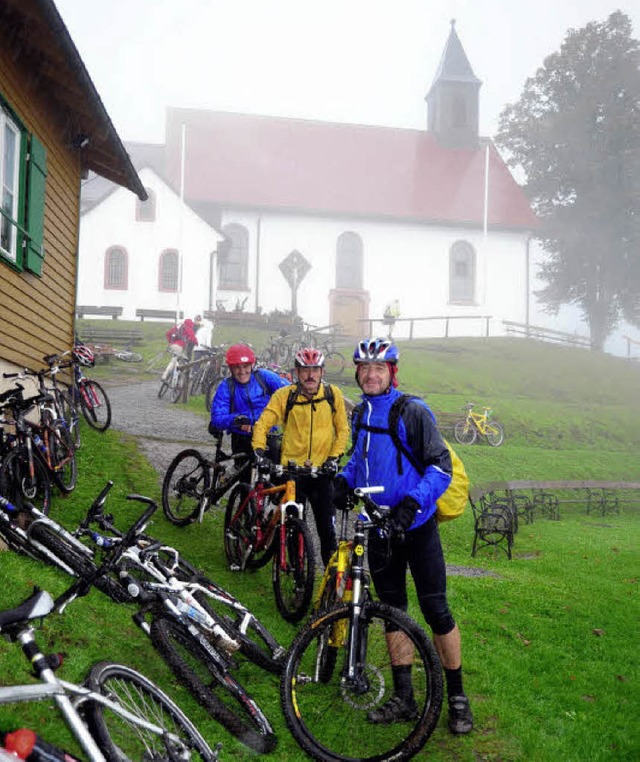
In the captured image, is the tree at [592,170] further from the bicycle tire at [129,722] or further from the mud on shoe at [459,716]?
the bicycle tire at [129,722]

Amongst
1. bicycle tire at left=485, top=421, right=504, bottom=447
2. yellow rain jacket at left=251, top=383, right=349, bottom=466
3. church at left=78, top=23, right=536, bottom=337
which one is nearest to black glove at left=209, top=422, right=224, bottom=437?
yellow rain jacket at left=251, top=383, right=349, bottom=466

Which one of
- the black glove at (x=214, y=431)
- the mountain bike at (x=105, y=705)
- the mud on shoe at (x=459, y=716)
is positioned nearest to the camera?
the mountain bike at (x=105, y=705)

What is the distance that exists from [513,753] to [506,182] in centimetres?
4333

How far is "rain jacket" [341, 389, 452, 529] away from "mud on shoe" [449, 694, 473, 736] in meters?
1.07

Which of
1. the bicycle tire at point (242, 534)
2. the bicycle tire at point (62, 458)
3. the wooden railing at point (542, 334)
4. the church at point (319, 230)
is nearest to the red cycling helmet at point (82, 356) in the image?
the bicycle tire at point (62, 458)

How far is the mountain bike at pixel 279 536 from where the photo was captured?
5.97 meters

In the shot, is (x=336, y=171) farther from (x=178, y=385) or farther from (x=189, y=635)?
(x=189, y=635)

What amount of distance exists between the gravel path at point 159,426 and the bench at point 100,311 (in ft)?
48.8

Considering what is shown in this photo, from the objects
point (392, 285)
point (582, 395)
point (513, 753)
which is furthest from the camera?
point (392, 285)

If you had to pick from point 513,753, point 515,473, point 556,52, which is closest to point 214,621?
point 513,753

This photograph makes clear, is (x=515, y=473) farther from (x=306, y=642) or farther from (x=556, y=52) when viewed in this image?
(x=556, y=52)

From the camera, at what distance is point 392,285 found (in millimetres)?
40812

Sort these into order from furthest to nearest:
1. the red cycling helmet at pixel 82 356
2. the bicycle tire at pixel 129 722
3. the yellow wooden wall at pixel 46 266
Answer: the red cycling helmet at pixel 82 356
the yellow wooden wall at pixel 46 266
the bicycle tire at pixel 129 722

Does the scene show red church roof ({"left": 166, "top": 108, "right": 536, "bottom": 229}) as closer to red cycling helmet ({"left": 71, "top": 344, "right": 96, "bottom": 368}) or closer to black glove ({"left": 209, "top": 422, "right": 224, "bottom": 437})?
red cycling helmet ({"left": 71, "top": 344, "right": 96, "bottom": 368})
